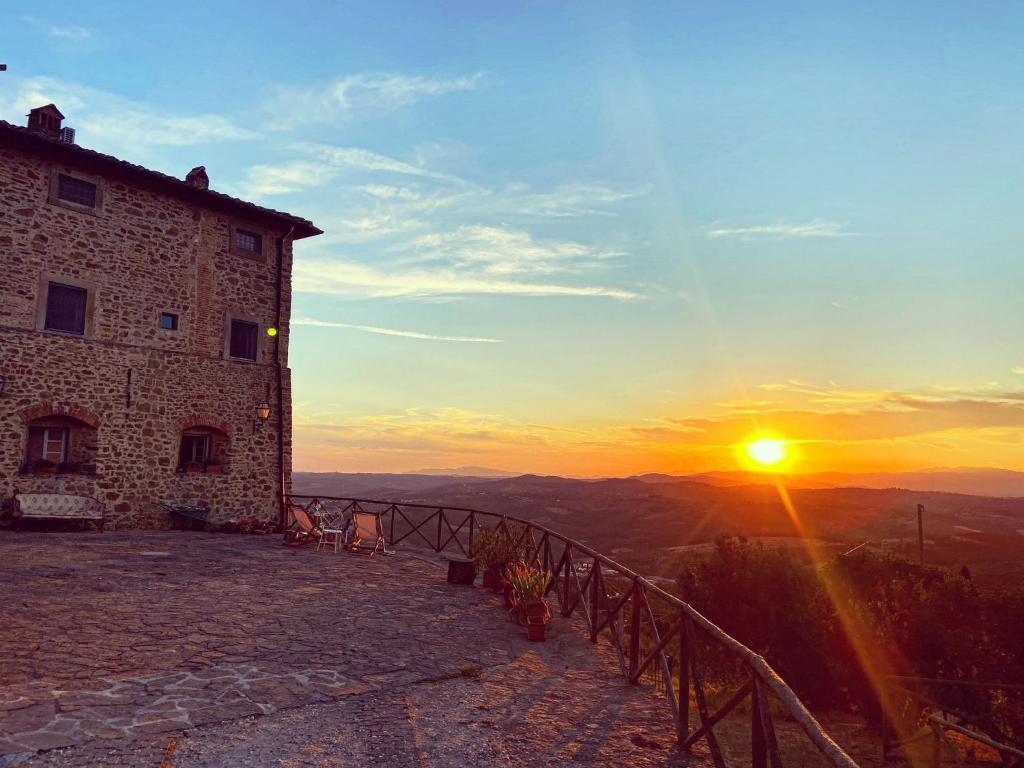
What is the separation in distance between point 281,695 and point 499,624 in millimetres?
3395

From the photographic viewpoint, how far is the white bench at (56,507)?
12.4m

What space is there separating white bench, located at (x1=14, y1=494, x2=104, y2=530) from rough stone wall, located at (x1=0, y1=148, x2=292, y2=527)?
0.73 feet

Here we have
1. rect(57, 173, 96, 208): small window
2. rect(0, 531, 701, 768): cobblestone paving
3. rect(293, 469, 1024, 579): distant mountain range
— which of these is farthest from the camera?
rect(293, 469, 1024, 579): distant mountain range

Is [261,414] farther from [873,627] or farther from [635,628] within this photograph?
[873,627]

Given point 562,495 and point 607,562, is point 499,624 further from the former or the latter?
point 562,495

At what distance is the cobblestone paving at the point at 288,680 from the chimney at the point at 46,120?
1031 cm

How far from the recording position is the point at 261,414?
16328 mm

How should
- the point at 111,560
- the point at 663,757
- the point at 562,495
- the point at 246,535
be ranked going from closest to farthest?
the point at 663,757, the point at 111,560, the point at 246,535, the point at 562,495

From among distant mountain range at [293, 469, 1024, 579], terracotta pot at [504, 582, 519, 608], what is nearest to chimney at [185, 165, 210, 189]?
terracotta pot at [504, 582, 519, 608]

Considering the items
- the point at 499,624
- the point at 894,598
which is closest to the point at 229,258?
the point at 499,624

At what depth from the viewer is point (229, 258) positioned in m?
16.2

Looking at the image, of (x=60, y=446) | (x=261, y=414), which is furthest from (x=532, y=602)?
(x=60, y=446)

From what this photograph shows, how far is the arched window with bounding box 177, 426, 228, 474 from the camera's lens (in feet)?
49.8

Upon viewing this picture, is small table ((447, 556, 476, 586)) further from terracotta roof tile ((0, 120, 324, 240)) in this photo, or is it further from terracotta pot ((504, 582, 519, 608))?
terracotta roof tile ((0, 120, 324, 240))
